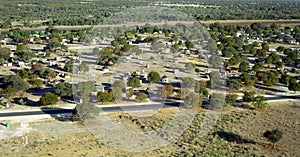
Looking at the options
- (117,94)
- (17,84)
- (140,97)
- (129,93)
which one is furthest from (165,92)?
(17,84)

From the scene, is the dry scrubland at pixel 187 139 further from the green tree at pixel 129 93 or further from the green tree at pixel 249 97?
the green tree at pixel 129 93

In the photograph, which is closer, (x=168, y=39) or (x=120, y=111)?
(x=120, y=111)

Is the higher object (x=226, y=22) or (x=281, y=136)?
(x=226, y=22)

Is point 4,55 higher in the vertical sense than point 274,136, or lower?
higher

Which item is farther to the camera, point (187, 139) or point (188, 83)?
point (188, 83)

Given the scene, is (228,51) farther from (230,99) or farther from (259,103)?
(259,103)

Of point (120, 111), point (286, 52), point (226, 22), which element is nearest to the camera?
point (120, 111)

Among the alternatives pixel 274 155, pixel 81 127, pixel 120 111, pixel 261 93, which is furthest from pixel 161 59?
pixel 274 155

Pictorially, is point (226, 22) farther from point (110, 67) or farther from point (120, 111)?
point (120, 111)

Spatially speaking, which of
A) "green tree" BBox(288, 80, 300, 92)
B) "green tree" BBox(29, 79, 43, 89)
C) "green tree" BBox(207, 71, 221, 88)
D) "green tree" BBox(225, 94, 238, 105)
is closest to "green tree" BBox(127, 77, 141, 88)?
"green tree" BBox(207, 71, 221, 88)
